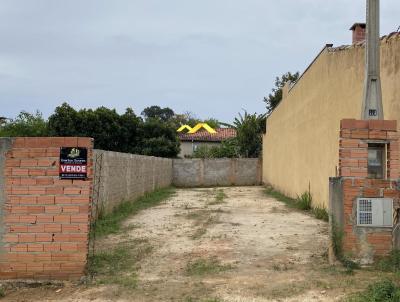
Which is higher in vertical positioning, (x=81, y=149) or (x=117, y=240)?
(x=81, y=149)

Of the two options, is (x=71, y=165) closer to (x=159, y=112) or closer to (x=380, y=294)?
(x=380, y=294)

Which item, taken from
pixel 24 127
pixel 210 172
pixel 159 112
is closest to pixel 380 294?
pixel 210 172

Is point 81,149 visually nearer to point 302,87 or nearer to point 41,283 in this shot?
point 41,283

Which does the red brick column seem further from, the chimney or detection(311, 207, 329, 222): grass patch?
the chimney

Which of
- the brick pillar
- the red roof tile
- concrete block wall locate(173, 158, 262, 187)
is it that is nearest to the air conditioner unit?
the brick pillar

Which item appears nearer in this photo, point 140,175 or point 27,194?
point 27,194

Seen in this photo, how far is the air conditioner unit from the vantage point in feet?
20.8

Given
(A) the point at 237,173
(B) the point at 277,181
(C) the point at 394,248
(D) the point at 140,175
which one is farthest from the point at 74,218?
(A) the point at 237,173

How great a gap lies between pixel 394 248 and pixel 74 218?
14.1 feet

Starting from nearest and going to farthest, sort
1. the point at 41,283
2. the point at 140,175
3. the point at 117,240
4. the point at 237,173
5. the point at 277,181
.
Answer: the point at 41,283 < the point at 117,240 < the point at 140,175 < the point at 277,181 < the point at 237,173

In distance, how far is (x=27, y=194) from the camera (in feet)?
19.5

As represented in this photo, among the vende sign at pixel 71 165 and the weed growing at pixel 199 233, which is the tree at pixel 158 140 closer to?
the weed growing at pixel 199 233

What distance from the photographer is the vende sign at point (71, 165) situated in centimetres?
598

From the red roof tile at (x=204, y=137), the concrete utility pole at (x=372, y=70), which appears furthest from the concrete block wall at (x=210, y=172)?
the concrete utility pole at (x=372, y=70)
